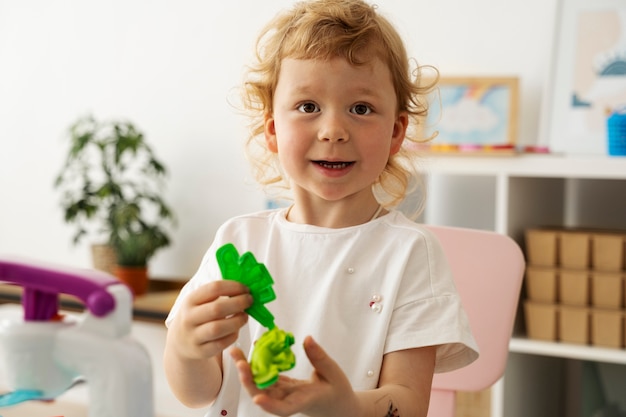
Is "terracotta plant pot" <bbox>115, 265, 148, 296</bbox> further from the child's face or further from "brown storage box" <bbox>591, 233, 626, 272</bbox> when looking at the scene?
the child's face

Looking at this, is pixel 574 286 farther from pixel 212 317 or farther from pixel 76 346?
pixel 76 346

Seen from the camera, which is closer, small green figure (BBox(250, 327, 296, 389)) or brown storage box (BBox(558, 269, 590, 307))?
small green figure (BBox(250, 327, 296, 389))

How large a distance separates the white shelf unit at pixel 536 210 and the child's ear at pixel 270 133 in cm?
112

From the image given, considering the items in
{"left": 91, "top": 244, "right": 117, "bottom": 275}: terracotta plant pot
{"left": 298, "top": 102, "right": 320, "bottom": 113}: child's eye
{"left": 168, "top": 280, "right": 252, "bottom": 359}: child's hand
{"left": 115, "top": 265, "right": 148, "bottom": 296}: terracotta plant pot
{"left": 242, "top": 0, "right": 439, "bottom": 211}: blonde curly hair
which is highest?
{"left": 242, "top": 0, "right": 439, "bottom": 211}: blonde curly hair

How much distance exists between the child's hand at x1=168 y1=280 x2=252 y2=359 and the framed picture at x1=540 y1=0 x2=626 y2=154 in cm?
177

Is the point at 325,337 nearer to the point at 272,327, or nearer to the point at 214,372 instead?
the point at 214,372

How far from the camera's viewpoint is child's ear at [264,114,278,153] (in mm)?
1216

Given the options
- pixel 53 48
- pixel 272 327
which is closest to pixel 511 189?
pixel 272 327

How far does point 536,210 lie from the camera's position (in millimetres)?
2447

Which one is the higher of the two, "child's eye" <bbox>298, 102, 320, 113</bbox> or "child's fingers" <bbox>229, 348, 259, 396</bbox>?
"child's eye" <bbox>298, 102, 320, 113</bbox>

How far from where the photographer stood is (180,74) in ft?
10.8

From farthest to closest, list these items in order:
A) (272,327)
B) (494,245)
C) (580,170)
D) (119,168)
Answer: (119,168)
(580,170)
(494,245)
(272,327)

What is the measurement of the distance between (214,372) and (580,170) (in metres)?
Answer: 1.35

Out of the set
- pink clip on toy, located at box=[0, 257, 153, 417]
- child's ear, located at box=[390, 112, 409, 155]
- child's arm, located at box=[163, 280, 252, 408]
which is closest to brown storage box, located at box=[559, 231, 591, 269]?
child's ear, located at box=[390, 112, 409, 155]
